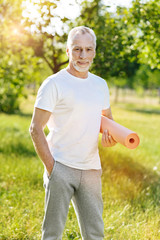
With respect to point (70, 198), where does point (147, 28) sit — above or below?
above

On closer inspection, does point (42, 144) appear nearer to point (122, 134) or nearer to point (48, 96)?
point (48, 96)

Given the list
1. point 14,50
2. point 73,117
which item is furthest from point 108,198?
point 14,50

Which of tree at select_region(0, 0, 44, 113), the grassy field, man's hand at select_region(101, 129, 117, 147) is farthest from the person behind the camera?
tree at select_region(0, 0, 44, 113)

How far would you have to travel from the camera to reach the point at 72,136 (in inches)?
99.2

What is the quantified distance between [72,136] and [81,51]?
674 millimetres

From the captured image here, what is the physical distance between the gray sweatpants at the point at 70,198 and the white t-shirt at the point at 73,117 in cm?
8

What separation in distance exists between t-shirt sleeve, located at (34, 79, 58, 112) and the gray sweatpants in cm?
47

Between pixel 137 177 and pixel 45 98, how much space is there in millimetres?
4321

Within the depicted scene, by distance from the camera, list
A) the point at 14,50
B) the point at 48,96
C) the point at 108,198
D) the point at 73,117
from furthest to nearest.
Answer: the point at 14,50 → the point at 108,198 → the point at 73,117 → the point at 48,96

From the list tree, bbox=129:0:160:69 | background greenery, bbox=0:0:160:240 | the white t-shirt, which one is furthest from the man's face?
tree, bbox=129:0:160:69

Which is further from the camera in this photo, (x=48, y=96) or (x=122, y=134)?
(x=122, y=134)

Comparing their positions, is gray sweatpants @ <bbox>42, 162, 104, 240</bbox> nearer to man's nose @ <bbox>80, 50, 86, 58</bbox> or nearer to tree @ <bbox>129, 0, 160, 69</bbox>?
man's nose @ <bbox>80, 50, 86, 58</bbox>

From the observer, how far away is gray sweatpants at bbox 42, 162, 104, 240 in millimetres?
2520

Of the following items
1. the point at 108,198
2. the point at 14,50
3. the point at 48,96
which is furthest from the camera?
the point at 14,50
